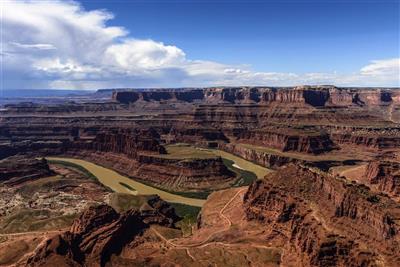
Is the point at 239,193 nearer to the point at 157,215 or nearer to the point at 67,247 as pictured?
the point at 157,215

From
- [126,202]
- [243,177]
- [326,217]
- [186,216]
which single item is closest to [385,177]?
[326,217]

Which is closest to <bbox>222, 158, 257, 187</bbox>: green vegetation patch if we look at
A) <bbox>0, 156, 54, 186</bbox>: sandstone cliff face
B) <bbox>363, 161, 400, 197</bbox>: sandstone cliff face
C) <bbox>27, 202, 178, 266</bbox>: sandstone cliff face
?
<bbox>363, 161, 400, 197</bbox>: sandstone cliff face

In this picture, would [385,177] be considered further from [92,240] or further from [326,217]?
[92,240]

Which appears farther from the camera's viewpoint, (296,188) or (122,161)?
(122,161)

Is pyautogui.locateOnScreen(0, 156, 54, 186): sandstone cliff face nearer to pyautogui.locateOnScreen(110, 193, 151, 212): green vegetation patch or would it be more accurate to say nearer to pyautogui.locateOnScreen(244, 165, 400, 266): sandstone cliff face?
pyautogui.locateOnScreen(110, 193, 151, 212): green vegetation patch

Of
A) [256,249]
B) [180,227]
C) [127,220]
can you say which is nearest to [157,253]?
[127,220]

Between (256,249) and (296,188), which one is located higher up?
(296,188)
